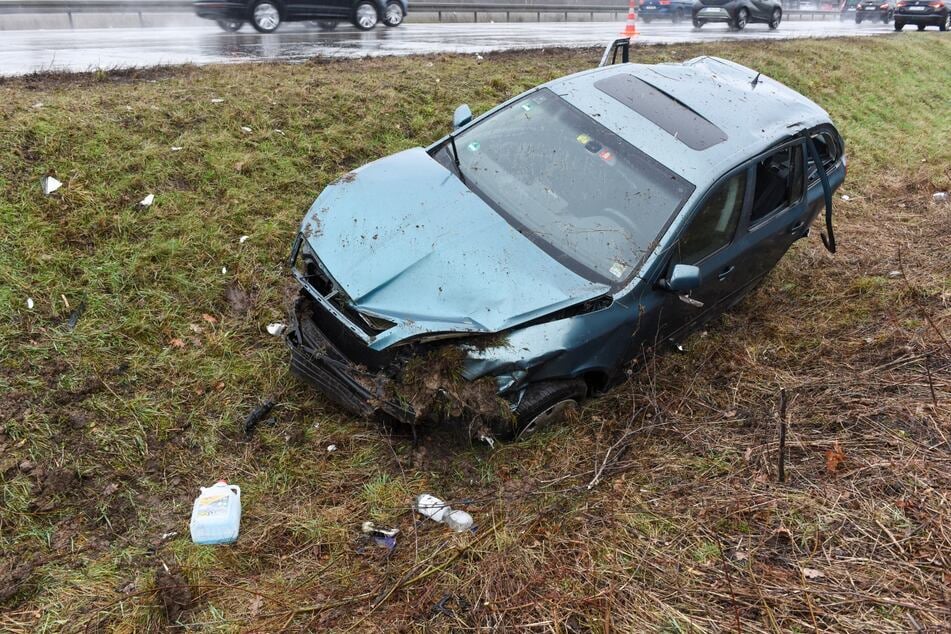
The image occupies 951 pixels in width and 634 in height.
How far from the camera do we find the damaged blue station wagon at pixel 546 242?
3203 millimetres

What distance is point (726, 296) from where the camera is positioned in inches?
178

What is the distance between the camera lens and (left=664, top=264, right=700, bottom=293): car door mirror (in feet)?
11.6

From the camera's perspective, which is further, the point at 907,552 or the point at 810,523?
the point at 810,523

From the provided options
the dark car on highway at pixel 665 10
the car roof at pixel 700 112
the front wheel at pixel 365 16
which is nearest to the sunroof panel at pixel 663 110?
the car roof at pixel 700 112

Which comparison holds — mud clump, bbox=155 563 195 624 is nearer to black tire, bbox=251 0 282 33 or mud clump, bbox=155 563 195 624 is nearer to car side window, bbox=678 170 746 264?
car side window, bbox=678 170 746 264

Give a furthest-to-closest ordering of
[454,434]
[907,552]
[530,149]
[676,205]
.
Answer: [530,149], [676,205], [454,434], [907,552]

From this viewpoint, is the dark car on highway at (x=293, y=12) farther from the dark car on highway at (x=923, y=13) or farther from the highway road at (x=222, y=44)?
the dark car on highway at (x=923, y=13)

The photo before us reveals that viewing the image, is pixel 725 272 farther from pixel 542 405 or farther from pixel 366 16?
pixel 366 16

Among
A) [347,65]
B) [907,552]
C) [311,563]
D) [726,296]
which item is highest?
[347,65]

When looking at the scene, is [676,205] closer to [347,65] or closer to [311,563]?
[311,563]

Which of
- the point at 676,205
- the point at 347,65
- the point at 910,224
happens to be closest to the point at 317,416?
the point at 676,205

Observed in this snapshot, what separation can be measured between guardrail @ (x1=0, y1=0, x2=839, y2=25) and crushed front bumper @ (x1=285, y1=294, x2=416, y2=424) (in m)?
13.0

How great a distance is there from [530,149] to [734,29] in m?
18.5

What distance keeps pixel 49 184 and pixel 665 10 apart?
25082 mm
